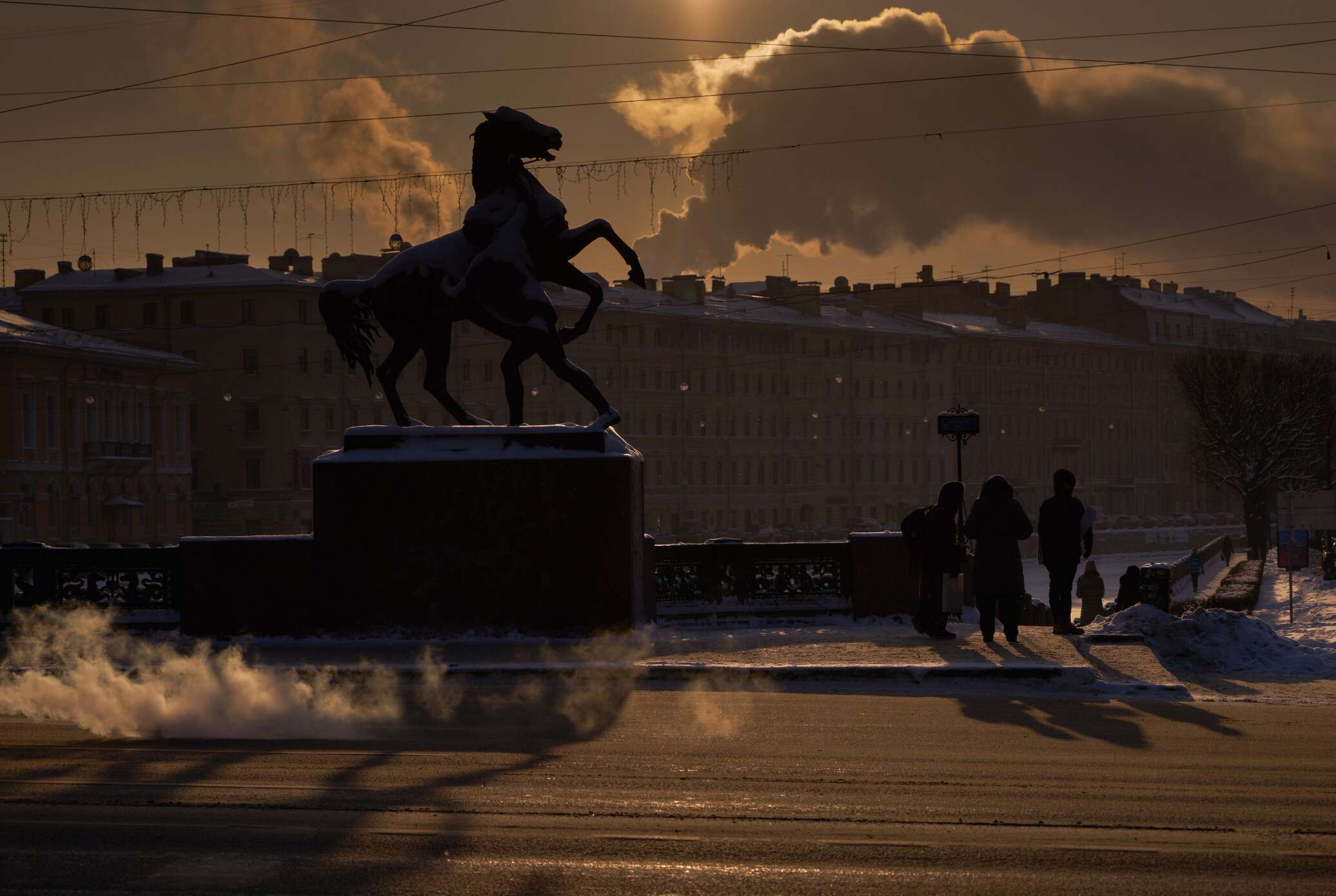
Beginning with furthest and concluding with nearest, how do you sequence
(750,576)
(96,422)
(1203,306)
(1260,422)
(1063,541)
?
1. (1203,306)
2. (1260,422)
3. (96,422)
4. (750,576)
5. (1063,541)

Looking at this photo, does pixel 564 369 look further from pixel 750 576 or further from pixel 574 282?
pixel 750 576

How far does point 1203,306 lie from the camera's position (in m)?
166

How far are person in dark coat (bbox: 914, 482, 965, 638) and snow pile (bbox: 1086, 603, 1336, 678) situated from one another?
5.01 feet

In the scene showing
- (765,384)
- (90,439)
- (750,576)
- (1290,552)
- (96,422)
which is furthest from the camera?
(765,384)

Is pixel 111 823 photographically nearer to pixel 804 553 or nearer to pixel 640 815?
pixel 640 815

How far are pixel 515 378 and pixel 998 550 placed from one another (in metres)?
5.00

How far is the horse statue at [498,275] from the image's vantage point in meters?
18.9

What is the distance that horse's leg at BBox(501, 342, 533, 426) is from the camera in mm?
18953

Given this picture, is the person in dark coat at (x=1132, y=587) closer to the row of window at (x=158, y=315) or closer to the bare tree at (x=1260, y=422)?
the bare tree at (x=1260, y=422)

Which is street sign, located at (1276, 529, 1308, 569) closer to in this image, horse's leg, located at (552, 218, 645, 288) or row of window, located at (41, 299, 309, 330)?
horse's leg, located at (552, 218, 645, 288)

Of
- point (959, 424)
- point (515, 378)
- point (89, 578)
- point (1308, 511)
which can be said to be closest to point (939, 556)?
point (515, 378)

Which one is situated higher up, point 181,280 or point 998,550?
point 181,280

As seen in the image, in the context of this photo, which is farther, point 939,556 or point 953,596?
point 953,596

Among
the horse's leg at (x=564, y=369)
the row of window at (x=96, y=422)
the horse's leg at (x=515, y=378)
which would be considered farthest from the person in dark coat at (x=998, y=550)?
the row of window at (x=96, y=422)
